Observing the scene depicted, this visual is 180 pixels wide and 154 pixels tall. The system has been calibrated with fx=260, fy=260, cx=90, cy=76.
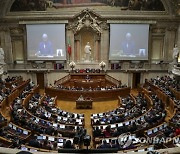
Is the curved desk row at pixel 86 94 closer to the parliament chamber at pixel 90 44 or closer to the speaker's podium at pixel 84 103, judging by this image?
the parliament chamber at pixel 90 44

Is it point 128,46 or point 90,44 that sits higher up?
point 90,44

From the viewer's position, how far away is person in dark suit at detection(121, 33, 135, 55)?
3083 cm

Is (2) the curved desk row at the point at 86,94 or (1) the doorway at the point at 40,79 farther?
(1) the doorway at the point at 40,79

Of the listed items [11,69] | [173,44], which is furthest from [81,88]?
[173,44]

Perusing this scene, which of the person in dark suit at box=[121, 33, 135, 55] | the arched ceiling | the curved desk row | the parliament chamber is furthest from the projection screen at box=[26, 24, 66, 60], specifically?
the person in dark suit at box=[121, 33, 135, 55]

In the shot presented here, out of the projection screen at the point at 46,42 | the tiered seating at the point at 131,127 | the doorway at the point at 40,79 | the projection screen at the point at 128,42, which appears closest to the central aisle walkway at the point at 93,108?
the tiered seating at the point at 131,127

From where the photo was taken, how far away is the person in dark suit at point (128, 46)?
30828 mm

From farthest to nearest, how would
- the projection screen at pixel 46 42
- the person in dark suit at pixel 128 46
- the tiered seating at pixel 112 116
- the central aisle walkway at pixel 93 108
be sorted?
the person in dark suit at pixel 128 46, the projection screen at pixel 46 42, the central aisle walkway at pixel 93 108, the tiered seating at pixel 112 116

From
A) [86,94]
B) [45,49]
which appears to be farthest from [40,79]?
[86,94]

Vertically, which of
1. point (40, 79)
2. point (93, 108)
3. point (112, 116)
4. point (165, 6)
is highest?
point (165, 6)

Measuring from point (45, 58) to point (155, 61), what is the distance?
13.1m

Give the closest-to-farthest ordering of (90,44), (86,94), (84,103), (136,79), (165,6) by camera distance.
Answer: (84,103)
(86,94)
(165,6)
(136,79)
(90,44)

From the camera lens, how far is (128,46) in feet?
101

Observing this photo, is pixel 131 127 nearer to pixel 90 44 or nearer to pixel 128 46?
pixel 128 46
